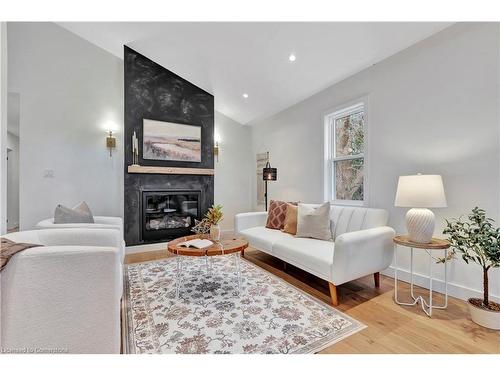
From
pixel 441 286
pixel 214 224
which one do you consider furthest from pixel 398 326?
pixel 214 224

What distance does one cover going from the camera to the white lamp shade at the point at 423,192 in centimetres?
190

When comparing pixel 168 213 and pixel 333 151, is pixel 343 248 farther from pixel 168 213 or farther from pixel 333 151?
pixel 168 213

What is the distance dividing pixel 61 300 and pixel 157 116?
3320 millimetres

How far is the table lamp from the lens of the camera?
1908mm

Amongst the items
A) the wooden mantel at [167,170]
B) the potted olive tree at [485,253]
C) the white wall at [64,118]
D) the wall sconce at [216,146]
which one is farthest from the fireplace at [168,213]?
the potted olive tree at [485,253]

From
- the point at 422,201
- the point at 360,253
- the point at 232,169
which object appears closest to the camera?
the point at 422,201

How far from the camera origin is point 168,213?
4125 millimetres

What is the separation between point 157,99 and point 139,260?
8.57 feet

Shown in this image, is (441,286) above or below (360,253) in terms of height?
below

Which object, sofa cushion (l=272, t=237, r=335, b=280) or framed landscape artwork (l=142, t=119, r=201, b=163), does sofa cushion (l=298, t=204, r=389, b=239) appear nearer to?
sofa cushion (l=272, t=237, r=335, b=280)

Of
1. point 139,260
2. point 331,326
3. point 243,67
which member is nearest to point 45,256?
point 331,326

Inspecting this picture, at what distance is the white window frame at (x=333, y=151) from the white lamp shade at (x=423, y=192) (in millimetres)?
910

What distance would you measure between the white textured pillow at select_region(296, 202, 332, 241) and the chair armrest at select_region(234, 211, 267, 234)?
3.06 ft
